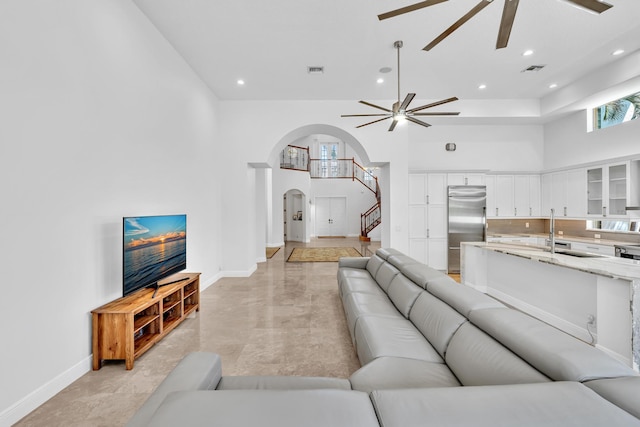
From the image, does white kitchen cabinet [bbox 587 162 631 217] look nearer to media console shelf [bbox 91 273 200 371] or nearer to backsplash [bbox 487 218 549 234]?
backsplash [bbox 487 218 549 234]

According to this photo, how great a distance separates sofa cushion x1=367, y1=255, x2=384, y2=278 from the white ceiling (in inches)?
123

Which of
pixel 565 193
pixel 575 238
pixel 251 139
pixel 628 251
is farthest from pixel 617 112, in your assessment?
pixel 251 139

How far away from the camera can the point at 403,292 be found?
2707mm

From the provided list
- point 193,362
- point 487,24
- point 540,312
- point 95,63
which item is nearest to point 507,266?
point 540,312

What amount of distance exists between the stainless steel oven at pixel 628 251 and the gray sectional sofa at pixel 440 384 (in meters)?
4.05

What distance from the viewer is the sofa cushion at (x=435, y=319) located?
1.84 m

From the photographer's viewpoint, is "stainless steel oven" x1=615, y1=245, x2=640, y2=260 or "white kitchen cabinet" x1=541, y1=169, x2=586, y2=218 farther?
"white kitchen cabinet" x1=541, y1=169, x2=586, y2=218

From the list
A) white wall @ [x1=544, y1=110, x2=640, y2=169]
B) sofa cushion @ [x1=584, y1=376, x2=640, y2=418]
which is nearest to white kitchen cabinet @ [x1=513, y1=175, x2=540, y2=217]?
white wall @ [x1=544, y1=110, x2=640, y2=169]

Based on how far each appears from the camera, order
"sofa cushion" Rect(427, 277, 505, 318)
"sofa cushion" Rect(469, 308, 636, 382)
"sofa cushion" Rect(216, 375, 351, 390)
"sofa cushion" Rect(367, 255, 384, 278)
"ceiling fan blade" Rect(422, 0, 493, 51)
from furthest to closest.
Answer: "sofa cushion" Rect(367, 255, 384, 278) → "sofa cushion" Rect(427, 277, 505, 318) → "ceiling fan blade" Rect(422, 0, 493, 51) → "sofa cushion" Rect(216, 375, 351, 390) → "sofa cushion" Rect(469, 308, 636, 382)

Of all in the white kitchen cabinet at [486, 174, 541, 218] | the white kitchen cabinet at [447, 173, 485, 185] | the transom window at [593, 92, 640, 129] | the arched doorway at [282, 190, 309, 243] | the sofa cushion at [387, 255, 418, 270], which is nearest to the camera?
the sofa cushion at [387, 255, 418, 270]

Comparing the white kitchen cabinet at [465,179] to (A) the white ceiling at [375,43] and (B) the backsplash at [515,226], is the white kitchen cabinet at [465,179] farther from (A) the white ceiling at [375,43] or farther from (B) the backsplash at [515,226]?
(A) the white ceiling at [375,43]

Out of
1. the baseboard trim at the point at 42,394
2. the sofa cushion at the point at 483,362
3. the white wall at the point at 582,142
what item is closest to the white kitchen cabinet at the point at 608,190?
the white wall at the point at 582,142

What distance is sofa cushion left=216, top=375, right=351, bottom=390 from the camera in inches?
59.1

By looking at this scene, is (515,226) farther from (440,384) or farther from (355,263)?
(440,384)
